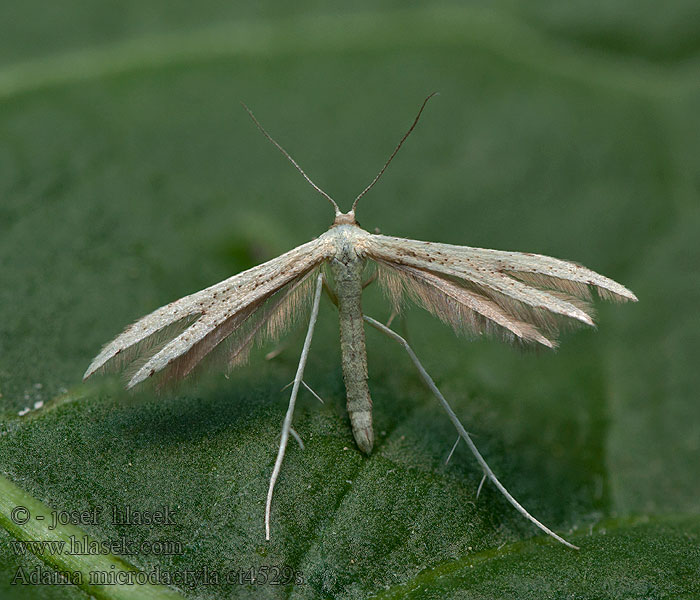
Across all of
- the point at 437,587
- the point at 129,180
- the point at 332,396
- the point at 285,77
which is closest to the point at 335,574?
the point at 437,587

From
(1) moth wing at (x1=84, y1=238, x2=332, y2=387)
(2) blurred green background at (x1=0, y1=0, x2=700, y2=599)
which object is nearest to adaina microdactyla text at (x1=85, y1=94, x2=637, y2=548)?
(1) moth wing at (x1=84, y1=238, x2=332, y2=387)

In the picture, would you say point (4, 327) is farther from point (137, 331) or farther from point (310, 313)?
point (310, 313)

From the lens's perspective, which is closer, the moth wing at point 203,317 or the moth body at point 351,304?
the moth wing at point 203,317

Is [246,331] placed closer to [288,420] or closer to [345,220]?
[288,420]

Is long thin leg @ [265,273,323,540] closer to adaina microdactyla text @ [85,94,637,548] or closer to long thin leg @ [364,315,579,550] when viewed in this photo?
adaina microdactyla text @ [85,94,637,548]

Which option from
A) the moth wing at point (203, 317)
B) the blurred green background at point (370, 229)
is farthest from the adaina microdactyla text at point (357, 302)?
the blurred green background at point (370, 229)

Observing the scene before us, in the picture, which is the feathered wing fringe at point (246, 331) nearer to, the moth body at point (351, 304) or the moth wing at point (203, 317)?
the moth wing at point (203, 317)

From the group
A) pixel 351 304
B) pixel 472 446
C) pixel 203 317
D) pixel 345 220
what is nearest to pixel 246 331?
pixel 203 317
